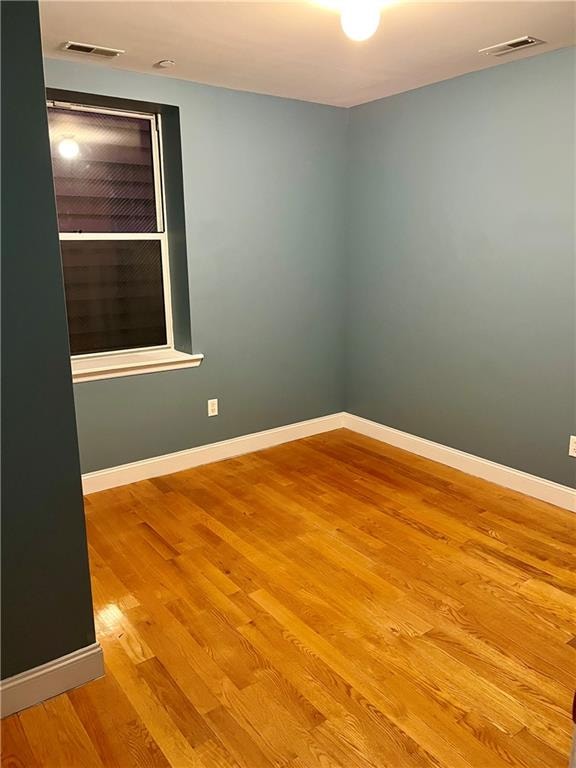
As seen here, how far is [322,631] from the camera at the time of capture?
7.43 ft

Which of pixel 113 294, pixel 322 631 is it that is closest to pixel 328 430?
pixel 113 294

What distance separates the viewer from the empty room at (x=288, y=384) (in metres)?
1.80

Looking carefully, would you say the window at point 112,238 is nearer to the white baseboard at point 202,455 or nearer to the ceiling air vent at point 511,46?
the white baseboard at point 202,455

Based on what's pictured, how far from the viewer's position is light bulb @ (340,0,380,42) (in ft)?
7.22

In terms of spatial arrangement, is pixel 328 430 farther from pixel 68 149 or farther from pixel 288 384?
pixel 68 149

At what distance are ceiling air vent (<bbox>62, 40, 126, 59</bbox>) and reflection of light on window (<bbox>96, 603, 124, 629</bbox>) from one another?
246 centimetres

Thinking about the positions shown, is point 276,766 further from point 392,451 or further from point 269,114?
point 269,114

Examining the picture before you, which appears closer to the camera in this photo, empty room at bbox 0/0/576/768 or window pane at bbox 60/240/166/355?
empty room at bbox 0/0/576/768

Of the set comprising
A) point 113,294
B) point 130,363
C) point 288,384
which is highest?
point 113,294

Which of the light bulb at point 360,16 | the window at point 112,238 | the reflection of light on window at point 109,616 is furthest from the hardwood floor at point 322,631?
the light bulb at point 360,16

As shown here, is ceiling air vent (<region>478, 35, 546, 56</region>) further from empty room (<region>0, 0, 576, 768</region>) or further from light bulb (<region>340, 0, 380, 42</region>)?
light bulb (<region>340, 0, 380, 42</region>)

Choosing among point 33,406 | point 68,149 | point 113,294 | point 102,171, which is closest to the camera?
point 33,406

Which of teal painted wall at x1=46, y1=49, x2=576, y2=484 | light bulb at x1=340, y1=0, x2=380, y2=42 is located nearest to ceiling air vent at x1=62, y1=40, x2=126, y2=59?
teal painted wall at x1=46, y1=49, x2=576, y2=484

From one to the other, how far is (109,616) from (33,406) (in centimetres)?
103
